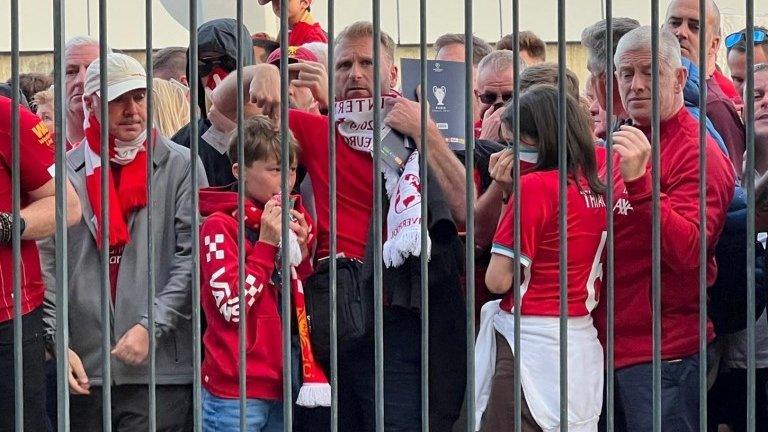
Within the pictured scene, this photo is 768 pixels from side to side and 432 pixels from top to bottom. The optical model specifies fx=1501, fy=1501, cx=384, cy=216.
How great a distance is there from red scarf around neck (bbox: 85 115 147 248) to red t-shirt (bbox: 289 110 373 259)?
0.53 metres

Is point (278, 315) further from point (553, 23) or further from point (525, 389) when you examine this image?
point (553, 23)

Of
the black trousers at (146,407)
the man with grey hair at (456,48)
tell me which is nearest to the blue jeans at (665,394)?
the black trousers at (146,407)

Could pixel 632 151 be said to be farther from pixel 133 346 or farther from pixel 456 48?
pixel 456 48

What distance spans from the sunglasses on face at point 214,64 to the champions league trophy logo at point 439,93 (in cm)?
130

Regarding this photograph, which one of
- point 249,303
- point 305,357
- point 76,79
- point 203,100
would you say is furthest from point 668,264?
point 76,79

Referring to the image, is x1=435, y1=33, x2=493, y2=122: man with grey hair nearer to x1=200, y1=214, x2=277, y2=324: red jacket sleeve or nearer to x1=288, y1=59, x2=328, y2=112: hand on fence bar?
x1=288, y1=59, x2=328, y2=112: hand on fence bar

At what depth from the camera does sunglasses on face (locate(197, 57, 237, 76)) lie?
5590 mm

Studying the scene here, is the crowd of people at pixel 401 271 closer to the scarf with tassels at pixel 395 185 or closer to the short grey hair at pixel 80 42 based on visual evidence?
the scarf with tassels at pixel 395 185

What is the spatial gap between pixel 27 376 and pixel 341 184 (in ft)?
3.78

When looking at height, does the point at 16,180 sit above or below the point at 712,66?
below

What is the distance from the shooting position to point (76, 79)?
18.4 feet

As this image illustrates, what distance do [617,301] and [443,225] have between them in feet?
2.02

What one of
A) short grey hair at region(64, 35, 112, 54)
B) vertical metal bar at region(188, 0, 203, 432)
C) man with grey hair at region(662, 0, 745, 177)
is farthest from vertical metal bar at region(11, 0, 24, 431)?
man with grey hair at region(662, 0, 745, 177)

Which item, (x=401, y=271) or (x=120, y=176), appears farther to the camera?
(x=120, y=176)
